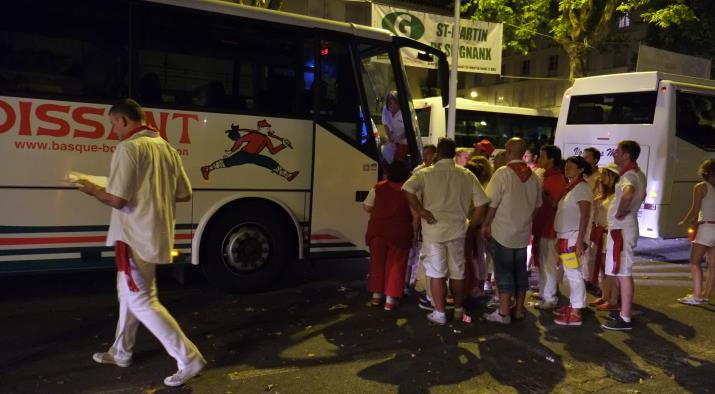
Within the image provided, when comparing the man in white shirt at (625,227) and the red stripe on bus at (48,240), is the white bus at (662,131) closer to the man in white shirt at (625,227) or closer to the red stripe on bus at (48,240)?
the man in white shirt at (625,227)

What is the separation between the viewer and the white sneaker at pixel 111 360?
4125 millimetres

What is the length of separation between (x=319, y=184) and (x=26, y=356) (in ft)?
10.6

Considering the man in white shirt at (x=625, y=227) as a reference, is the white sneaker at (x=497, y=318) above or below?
below

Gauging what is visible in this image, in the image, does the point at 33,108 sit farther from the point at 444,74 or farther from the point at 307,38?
the point at 444,74

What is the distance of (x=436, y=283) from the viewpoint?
211 inches

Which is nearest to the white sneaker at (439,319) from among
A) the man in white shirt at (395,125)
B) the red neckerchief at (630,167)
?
the man in white shirt at (395,125)

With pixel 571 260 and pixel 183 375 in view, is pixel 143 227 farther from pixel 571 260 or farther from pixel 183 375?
pixel 571 260

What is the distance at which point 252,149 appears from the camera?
19.8ft

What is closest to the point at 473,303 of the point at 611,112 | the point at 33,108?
the point at 33,108

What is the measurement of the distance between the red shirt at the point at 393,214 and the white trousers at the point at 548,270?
145cm

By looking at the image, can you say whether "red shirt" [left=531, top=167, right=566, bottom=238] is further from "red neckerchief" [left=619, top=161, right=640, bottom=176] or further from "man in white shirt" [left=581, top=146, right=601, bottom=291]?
"man in white shirt" [left=581, top=146, right=601, bottom=291]

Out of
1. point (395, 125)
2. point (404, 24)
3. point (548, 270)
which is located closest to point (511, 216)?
point (548, 270)

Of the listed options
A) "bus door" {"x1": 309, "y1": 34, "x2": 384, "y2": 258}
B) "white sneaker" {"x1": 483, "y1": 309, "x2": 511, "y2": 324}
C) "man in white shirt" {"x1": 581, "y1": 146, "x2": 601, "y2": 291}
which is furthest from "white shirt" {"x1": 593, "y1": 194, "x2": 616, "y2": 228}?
"bus door" {"x1": 309, "y1": 34, "x2": 384, "y2": 258}

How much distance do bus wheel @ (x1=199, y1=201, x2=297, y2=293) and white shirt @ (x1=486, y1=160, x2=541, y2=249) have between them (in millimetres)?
2313
